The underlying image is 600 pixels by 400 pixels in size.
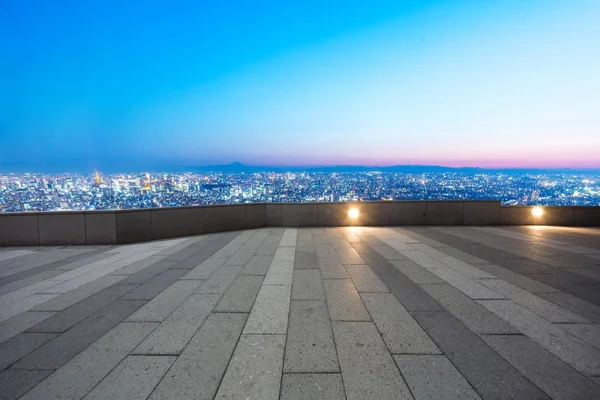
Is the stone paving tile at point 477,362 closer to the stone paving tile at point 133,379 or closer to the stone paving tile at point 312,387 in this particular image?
the stone paving tile at point 312,387

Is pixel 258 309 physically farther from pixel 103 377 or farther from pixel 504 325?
pixel 504 325

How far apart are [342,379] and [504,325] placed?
2.88 metres

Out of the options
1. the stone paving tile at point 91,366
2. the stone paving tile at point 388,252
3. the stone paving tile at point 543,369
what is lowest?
the stone paving tile at point 388,252

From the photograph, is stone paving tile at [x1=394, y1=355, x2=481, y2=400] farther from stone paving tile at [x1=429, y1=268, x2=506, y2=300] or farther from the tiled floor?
stone paving tile at [x1=429, y1=268, x2=506, y2=300]

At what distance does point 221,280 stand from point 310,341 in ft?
9.91

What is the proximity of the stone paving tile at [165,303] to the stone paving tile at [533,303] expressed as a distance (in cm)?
630

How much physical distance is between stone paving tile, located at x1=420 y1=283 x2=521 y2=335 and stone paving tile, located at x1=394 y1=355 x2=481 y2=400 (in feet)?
3.78

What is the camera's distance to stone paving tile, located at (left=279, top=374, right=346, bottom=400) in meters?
2.59

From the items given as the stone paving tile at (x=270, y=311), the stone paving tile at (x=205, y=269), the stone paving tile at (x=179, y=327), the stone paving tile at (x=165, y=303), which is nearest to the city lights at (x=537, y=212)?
the stone paving tile at (x=270, y=311)

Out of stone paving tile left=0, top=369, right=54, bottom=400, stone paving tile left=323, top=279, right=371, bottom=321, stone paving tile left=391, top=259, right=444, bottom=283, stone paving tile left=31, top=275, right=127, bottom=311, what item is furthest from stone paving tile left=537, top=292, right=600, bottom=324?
stone paving tile left=31, top=275, right=127, bottom=311

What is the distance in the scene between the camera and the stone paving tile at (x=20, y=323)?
3.78 m

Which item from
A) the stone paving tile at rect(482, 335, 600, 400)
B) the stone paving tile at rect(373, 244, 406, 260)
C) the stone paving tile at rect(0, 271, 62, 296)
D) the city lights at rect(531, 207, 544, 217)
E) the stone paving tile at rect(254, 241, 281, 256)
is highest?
the city lights at rect(531, 207, 544, 217)

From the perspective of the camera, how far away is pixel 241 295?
500cm

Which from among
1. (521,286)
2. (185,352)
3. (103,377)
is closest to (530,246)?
(521,286)
